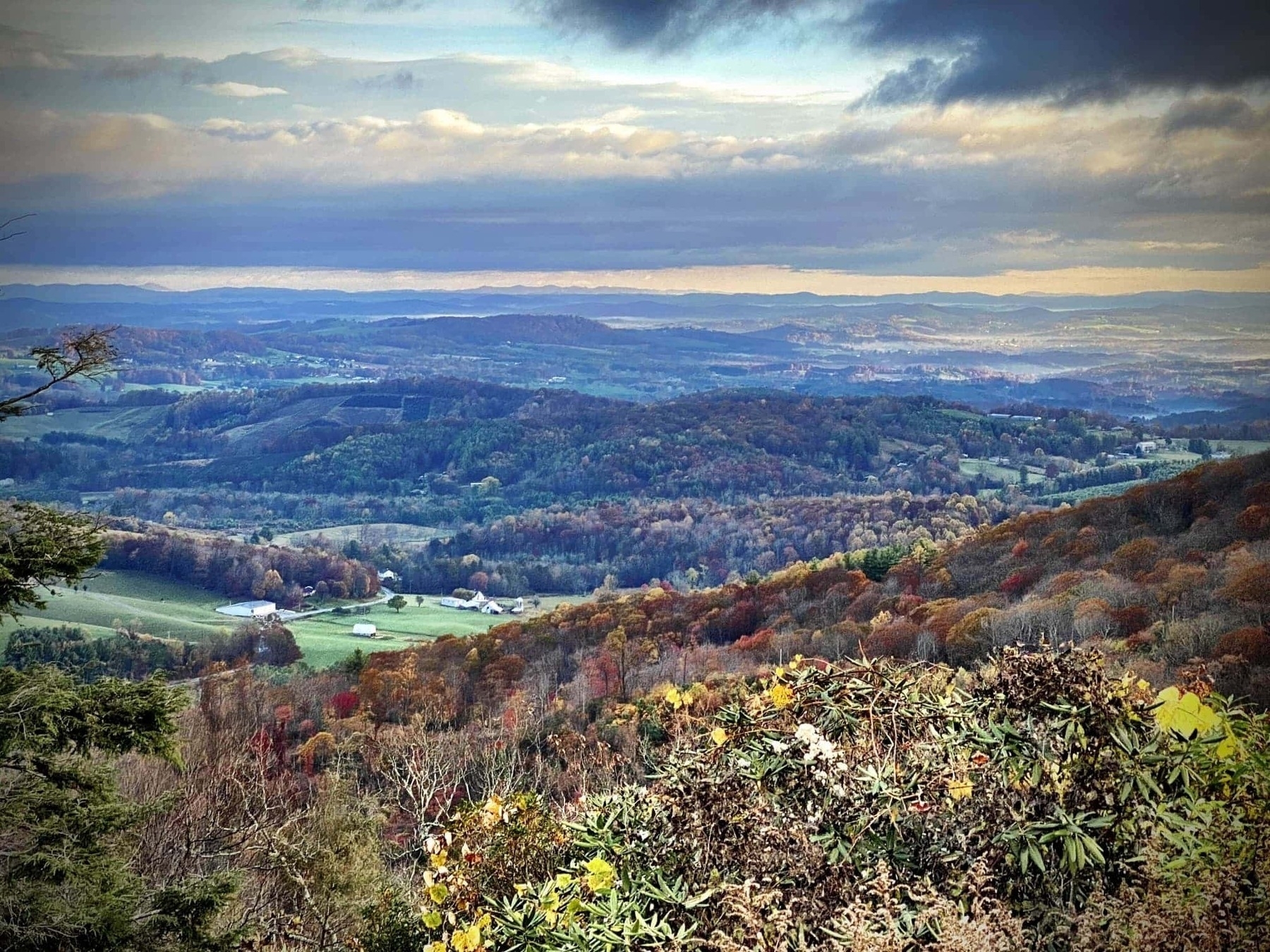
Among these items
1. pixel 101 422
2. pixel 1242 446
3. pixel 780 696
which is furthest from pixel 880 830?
pixel 101 422

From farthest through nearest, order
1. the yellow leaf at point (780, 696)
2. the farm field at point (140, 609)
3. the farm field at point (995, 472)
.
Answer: the farm field at point (995, 472) → the farm field at point (140, 609) → the yellow leaf at point (780, 696)

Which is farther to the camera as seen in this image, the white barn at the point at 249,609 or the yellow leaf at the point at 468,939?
the white barn at the point at 249,609

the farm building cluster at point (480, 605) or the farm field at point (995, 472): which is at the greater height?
the farm field at point (995, 472)

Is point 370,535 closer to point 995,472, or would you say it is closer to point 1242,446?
point 995,472

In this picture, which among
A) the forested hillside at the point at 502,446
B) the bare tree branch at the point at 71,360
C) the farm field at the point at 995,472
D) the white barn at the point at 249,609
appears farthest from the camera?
the forested hillside at the point at 502,446

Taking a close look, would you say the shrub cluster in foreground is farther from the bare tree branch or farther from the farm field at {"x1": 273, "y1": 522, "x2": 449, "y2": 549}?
the farm field at {"x1": 273, "y1": 522, "x2": 449, "y2": 549}

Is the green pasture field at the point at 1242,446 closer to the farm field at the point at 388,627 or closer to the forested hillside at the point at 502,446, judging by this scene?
the forested hillside at the point at 502,446

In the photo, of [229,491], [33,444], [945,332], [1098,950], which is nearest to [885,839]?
[1098,950]

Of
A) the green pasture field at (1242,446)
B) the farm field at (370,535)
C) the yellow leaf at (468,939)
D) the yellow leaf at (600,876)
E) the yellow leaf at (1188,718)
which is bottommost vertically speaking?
the farm field at (370,535)

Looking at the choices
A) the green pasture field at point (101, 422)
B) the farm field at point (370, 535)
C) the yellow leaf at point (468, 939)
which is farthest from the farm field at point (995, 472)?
the green pasture field at point (101, 422)
